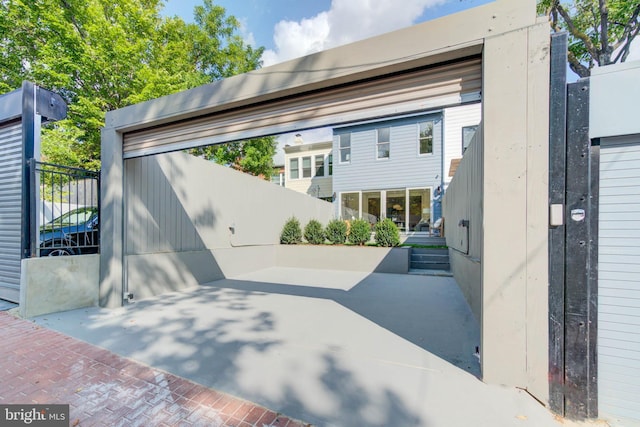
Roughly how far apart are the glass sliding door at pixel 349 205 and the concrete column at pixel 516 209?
35.5ft

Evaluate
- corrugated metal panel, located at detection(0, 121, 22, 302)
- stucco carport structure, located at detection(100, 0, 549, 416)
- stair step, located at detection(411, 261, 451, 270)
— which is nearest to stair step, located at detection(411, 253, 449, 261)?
stair step, located at detection(411, 261, 451, 270)

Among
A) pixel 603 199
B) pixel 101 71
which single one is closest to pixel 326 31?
pixel 101 71

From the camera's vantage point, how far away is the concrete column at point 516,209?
2.03m

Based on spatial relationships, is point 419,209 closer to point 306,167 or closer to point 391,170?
point 391,170

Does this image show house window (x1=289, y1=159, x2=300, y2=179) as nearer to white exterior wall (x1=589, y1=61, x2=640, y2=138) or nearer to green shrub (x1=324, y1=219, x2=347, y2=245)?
green shrub (x1=324, y1=219, x2=347, y2=245)

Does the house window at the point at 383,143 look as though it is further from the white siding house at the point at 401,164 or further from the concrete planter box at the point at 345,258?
the concrete planter box at the point at 345,258

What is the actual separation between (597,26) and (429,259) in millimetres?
8319

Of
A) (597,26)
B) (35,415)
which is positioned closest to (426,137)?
(597,26)

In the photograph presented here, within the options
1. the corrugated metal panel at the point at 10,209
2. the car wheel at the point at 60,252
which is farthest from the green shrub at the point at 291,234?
the corrugated metal panel at the point at 10,209

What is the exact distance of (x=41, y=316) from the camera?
392 cm

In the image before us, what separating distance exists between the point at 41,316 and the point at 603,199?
21.2 ft

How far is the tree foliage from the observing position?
309 inches

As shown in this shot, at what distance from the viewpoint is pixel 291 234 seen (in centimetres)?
973

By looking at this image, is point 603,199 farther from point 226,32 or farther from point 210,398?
point 226,32
